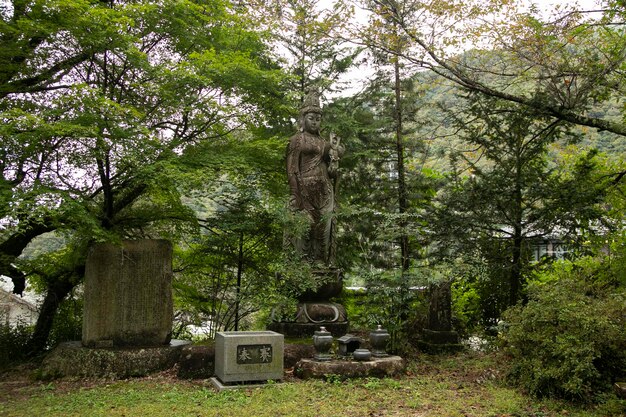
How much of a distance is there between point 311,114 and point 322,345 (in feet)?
15.5

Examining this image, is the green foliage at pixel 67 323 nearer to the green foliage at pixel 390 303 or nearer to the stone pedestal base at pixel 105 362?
the stone pedestal base at pixel 105 362

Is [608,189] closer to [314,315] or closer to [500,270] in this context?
[500,270]

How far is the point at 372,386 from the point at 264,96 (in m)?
5.93

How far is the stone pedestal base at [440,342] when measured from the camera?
10453mm

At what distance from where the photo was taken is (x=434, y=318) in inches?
423

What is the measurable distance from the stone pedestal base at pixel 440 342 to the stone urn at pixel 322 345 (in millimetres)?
3390

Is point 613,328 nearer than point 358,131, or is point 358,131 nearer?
point 613,328

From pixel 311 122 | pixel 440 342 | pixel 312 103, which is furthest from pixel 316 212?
pixel 440 342

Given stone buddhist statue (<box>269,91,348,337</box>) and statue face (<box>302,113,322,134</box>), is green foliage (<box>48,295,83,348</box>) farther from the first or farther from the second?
statue face (<box>302,113,322,134</box>)

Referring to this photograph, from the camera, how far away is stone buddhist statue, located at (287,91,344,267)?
995cm

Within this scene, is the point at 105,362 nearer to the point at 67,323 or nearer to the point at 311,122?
the point at 67,323

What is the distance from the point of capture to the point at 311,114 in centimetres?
1027

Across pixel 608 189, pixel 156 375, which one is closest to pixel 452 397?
pixel 156 375

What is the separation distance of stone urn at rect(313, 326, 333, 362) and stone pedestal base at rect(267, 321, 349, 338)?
1253 mm
